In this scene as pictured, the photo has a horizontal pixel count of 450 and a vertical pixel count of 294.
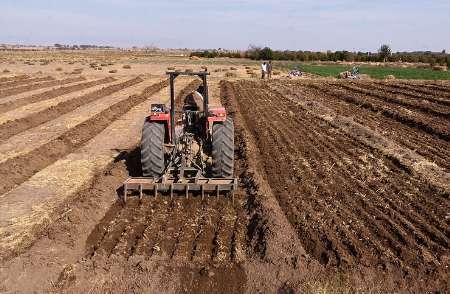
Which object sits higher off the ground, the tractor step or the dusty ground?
the tractor step

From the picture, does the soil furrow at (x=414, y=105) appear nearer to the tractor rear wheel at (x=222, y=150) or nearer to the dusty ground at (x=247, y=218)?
the dusty ground at (x=247, y=218)

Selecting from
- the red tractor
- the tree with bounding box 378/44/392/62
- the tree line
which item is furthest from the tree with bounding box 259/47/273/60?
the red tractor

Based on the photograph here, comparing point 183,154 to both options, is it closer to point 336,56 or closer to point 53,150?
point 53,150

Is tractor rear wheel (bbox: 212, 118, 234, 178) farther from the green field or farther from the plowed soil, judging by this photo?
the green field

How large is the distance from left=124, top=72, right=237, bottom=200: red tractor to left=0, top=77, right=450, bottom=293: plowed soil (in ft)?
0.85

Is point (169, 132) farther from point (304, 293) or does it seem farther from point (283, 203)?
point (304, 293)

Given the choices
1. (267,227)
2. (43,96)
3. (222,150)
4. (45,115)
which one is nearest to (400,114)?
(222,150)

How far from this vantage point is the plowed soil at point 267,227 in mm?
5168

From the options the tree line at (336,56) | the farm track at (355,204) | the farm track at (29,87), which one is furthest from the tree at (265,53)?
the farm track at (355,204)

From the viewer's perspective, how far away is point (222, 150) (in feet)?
25.7

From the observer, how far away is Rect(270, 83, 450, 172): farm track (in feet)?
35.5

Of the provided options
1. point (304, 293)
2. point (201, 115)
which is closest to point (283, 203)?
point (201, 115)

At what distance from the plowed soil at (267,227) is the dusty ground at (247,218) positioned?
22mm

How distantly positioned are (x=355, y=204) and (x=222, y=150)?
2302mm
